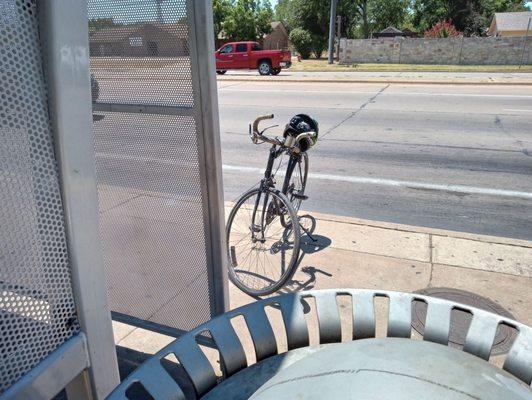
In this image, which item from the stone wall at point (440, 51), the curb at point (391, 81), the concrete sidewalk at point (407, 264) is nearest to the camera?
the concrete sidewalk at point (407, 264)

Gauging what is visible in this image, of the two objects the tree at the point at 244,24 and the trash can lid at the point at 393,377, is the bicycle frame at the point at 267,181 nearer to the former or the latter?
the trash can lid at the point at 393,377

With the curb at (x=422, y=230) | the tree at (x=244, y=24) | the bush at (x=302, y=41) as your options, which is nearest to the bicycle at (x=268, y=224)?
the curb at (x=422, y=230)

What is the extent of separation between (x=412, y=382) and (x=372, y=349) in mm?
190

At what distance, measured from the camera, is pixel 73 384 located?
151 centimetres

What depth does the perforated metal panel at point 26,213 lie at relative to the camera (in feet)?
3.80

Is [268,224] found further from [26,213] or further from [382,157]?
[382,157]

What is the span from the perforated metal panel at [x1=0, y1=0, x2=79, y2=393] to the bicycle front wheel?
Answer: 2.37 meters

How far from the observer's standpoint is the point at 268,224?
160 inches

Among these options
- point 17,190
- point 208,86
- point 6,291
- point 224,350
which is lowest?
point 224,350

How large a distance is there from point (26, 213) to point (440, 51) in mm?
37049

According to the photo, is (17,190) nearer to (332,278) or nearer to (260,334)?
Answer: (260,334)

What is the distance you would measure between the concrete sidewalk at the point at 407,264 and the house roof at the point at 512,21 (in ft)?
180

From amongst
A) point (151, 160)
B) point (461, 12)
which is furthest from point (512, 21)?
point (151, 160)

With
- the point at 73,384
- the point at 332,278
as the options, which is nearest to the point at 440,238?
the point at 332,278
